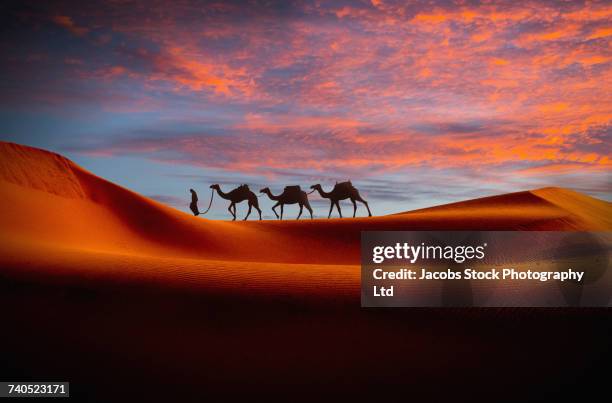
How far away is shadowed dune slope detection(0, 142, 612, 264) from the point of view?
16422 mm

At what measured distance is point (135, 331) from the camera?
7.12 meters

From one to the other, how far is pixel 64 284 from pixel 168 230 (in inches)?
564

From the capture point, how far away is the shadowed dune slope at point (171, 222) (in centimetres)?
1642

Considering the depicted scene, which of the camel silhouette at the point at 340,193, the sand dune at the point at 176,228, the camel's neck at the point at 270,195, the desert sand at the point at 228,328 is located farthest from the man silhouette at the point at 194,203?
the desert sand at the point at 228,328

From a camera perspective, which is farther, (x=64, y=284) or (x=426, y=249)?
(x=426, y=249)

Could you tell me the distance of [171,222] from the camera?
2308cm

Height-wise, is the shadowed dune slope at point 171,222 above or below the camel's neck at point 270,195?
below

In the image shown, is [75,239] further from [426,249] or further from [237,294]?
[426,249]

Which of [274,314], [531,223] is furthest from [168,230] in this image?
[531,223]

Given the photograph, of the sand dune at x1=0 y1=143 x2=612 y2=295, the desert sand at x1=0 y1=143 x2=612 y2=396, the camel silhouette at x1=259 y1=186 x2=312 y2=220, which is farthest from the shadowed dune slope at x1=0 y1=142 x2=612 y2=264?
the desert sand at x1=0 y1=143 x2=612 y2=396

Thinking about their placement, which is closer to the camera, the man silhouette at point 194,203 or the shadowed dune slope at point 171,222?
the shadowed dune slope at point 171,222

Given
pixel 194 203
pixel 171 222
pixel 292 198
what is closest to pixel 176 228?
pixel 171 222

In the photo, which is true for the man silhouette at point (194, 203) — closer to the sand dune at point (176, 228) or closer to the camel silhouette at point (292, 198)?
the sand dune at point (176, 228)

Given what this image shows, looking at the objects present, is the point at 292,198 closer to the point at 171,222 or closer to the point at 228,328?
the point at 171,222
